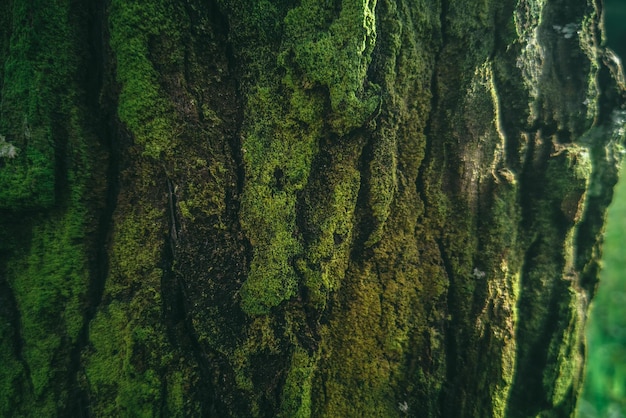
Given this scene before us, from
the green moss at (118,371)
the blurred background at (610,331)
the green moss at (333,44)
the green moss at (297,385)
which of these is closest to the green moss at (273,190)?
the green moss at (333,44)

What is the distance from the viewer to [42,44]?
1719 millimetres

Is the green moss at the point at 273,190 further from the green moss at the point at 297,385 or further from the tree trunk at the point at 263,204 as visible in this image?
the green moss at the point at 297,385

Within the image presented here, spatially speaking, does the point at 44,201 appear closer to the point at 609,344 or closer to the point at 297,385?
the point at 297,385

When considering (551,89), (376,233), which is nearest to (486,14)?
(551,89)

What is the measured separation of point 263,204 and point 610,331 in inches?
244

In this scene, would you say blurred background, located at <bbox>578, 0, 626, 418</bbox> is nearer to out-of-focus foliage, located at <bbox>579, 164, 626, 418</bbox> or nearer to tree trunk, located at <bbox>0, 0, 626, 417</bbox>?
out-of-focus foliage, located at <bbox>579, 164, 626, 418</bbox>

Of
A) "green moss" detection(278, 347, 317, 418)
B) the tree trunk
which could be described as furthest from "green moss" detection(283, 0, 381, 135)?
"green moss" detection(278, 347, 317, 418)

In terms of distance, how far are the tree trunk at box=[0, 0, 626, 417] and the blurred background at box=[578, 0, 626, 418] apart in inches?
134

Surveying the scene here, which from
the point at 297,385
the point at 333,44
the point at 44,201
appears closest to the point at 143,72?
the point at 44,201

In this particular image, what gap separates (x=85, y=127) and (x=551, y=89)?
3.33 metres

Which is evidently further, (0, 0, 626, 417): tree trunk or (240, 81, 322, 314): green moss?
(240, 81, 322, 314): green moss

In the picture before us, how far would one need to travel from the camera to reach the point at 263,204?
1.95 metres

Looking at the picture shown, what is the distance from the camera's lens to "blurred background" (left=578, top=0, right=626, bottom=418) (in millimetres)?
4359

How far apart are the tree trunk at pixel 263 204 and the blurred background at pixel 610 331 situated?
339 cm
